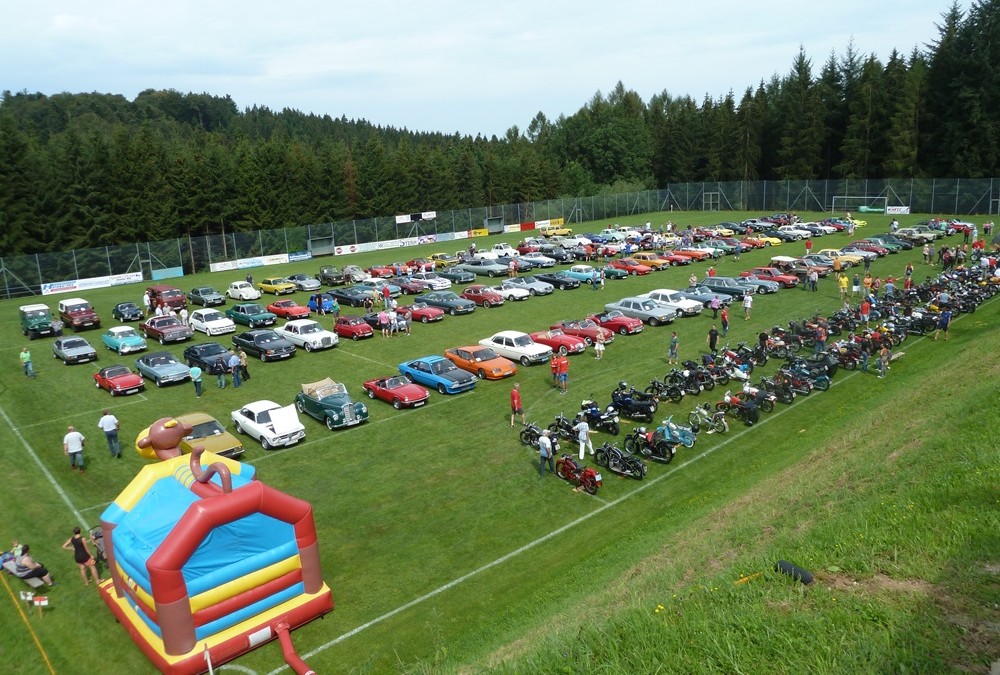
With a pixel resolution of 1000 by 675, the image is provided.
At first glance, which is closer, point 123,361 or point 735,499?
point 735,499

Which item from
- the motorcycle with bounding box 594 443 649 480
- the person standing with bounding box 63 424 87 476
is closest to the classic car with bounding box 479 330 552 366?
the motorcycle with bounding box 594 443 649 480

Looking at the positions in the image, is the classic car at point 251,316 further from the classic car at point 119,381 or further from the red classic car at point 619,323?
the red classic car at point 619,323

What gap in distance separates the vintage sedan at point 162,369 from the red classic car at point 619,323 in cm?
1850

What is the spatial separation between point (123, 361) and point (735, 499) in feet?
95.7

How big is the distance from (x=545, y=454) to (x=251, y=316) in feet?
78.6

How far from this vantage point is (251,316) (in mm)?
37844

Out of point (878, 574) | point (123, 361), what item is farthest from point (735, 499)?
point (123, 361)

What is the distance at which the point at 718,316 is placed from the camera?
36.5 metres

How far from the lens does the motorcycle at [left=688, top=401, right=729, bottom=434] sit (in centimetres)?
2250

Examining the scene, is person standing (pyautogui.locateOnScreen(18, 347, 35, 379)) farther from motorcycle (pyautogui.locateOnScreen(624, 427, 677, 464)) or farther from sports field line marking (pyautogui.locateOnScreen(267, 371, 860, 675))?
motorcycle (pyautogui.locateOnScreen(624, 427, 677, 464))

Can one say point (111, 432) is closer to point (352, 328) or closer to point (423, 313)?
point (352, 328)

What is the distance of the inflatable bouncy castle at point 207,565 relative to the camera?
475 inches

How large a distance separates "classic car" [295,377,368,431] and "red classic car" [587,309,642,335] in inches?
553

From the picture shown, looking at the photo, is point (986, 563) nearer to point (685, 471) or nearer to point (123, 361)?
point (685, 471)
